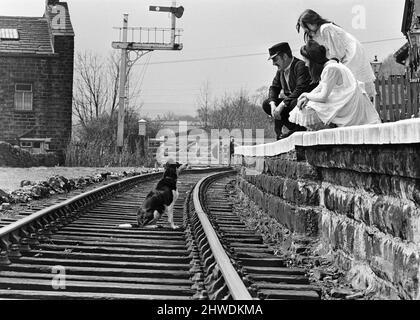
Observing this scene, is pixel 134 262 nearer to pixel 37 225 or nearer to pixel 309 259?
pixel 309 259

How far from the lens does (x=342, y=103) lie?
5480 mm

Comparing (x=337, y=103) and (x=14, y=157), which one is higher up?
(x=337, y=103)

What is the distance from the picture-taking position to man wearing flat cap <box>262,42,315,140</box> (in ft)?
24.2

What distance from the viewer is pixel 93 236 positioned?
6.42 metres

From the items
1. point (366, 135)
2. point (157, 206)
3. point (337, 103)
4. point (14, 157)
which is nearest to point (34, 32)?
point (14, 157)

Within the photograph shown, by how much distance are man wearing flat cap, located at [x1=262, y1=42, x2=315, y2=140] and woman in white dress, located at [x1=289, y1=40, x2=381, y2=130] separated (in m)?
1.53

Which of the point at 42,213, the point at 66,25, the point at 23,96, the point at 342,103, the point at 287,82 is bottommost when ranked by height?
the point at 42,213

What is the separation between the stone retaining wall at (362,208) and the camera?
3.25 meters

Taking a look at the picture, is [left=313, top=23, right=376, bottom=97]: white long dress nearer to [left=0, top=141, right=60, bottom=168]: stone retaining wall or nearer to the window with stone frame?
[left=0, top=141, right=60, bottom=168]: stone retaining wall

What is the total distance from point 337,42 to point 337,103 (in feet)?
2.51

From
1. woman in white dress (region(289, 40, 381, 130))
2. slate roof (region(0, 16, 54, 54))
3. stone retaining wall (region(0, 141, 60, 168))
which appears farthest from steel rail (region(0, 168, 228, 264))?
slate roof (region(0, 16, 54, 54))

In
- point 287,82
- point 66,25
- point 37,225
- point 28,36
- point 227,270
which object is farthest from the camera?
point 28,36

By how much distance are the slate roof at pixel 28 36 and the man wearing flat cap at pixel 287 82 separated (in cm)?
2224

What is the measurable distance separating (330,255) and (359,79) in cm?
204
